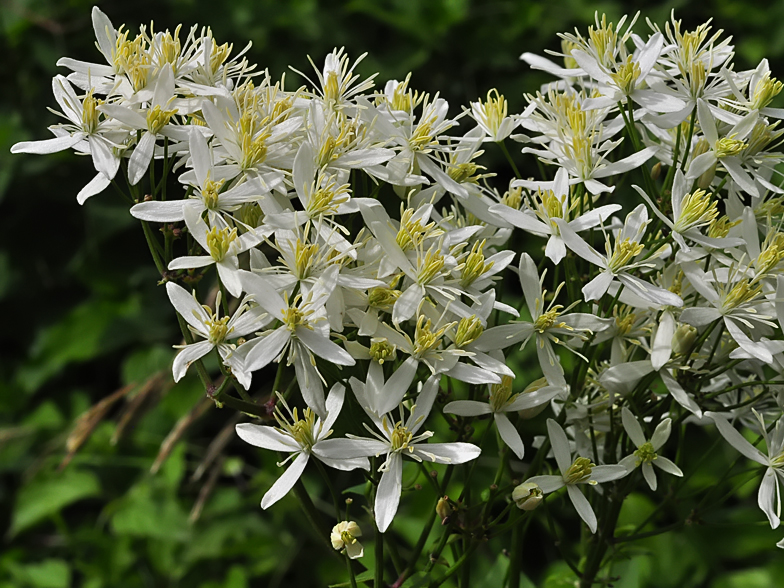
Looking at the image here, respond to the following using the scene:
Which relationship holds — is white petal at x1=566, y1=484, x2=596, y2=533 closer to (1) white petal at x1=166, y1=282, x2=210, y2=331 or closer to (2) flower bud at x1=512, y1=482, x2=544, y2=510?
(2) flower bud at x1=512, y1=482, x2=544, y2=510

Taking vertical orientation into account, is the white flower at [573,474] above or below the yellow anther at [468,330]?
below

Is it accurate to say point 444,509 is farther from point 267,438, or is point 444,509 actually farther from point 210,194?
point 210,194

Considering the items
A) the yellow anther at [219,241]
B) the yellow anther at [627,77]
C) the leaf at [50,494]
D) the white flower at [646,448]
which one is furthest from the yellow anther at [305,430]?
the leaf at [50,494]

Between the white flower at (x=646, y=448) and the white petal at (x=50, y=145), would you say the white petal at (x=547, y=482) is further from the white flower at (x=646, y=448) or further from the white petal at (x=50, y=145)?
the white petal at (x=50, y=145)

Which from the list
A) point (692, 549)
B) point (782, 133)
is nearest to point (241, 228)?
point (782, 133)

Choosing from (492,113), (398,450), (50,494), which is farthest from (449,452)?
(50,494)

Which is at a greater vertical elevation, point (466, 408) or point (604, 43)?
point (604, 43)
